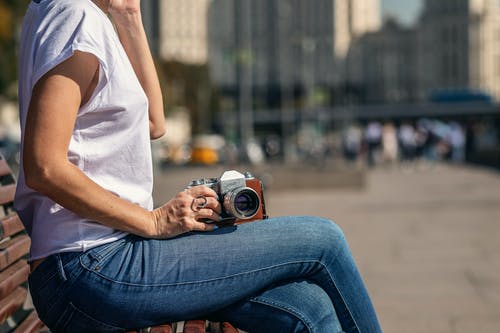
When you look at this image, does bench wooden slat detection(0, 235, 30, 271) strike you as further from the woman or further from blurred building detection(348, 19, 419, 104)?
blurred building detection(348, 19, 419, 104)

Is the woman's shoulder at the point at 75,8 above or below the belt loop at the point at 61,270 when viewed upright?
above

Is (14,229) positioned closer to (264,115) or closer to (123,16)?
(123,16)

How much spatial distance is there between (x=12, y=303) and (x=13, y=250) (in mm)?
190

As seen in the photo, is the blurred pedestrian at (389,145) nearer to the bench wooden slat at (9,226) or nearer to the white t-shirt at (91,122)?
the bench wooden slat at (9,226)

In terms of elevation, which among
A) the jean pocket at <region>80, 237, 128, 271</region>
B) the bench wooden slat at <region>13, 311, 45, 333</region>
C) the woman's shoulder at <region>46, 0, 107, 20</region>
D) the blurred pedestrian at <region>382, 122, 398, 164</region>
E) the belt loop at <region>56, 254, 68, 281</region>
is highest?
the woman's shoulder at <region>46, 0, 107, 20</region>

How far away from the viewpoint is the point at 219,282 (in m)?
2.38

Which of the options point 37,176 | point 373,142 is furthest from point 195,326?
point 373,142

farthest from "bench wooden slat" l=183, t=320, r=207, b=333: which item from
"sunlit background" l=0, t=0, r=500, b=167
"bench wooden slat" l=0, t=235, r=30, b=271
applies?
"sunlit background" l=0, t=0, r=500, b=167

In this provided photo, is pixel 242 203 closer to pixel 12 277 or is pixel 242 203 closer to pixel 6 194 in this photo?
pixel 12 277

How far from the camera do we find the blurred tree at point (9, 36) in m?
48.4

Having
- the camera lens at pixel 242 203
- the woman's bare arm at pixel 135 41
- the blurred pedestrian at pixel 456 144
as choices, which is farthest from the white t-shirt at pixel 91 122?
the blurred pedestrian at pixel 456 144

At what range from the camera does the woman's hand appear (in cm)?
239

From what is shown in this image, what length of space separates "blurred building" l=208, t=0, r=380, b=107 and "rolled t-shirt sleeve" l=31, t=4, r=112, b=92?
4915 inches

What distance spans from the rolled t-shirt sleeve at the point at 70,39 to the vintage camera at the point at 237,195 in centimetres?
38
